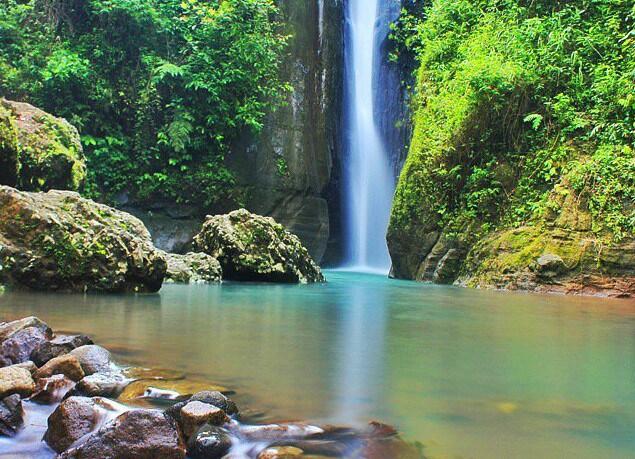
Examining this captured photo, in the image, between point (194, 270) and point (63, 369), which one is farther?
point (194, 270)

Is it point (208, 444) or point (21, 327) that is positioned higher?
point (21, 327)

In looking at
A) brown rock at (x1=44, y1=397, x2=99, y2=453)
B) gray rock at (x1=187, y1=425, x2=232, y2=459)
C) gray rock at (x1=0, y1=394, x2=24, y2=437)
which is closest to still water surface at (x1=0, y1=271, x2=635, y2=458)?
gray rock at (x1=187, y1=425, x2=232, y2=459)

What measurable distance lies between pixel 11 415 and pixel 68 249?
4.20 meters

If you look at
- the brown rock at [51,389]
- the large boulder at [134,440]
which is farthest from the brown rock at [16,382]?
the large boulder at [134,440]

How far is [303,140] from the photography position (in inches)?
621

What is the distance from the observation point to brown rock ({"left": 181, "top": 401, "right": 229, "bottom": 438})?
180cm

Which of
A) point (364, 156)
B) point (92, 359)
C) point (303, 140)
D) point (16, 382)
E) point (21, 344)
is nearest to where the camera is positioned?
point (16, 382)

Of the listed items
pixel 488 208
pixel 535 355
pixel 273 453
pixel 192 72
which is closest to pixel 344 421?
pixel 273 453

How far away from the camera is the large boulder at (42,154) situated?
314 inches

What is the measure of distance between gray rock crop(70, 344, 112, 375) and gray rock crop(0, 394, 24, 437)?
0.52 meters

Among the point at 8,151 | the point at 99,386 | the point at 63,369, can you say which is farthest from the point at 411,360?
the point at 8,151

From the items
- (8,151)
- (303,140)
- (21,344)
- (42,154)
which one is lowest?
(21,344)

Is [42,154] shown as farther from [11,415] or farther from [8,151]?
[11,415]

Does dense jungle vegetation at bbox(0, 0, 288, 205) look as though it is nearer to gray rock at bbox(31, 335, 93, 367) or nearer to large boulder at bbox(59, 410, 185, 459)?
gray rock at bbox(31, 335, 93, 367)
